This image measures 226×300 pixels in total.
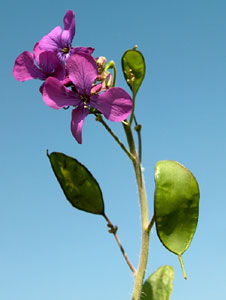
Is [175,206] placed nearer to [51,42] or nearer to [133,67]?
[133,67]

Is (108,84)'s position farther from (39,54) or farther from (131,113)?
(39,54)

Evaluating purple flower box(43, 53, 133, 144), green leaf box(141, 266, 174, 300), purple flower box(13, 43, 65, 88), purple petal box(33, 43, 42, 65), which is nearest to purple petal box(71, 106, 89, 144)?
purple flower box(43, 53, 133, 144)

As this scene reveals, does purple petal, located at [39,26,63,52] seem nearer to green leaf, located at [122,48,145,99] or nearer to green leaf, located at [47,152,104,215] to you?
green leaf, located at [122,48,145,99]

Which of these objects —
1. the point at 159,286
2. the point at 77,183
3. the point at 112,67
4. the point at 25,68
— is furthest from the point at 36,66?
the point at 159,286

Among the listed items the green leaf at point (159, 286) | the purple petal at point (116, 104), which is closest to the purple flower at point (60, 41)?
the purple petal at point (116, 104)

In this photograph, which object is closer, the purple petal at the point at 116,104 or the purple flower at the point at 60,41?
the purple petal at the point at 116,104

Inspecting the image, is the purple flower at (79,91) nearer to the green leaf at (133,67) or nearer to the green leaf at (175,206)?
the green leaf at (133,67)
